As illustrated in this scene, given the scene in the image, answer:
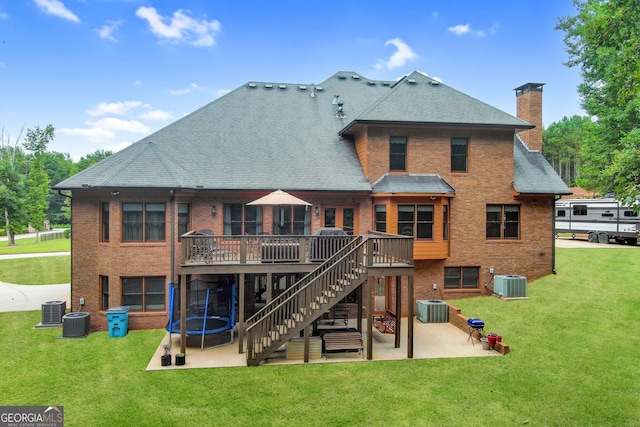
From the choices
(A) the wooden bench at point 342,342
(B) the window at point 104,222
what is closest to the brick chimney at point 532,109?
(A) the wooden bench at point 342,342

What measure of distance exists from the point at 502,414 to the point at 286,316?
23.4ft

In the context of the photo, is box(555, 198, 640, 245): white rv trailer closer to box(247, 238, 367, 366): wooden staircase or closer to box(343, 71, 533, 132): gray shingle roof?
box(343, 71, 533, 132): gray shingle roof

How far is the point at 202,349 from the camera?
44.5 ft

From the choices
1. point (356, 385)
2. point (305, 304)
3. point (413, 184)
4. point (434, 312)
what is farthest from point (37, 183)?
point (356, 385)

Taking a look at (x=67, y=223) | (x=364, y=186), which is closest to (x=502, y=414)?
(x=364, y=186)

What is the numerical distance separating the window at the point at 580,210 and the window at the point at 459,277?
73.3 ft

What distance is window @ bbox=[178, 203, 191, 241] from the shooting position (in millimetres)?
16578

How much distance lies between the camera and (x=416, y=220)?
59.5 ft

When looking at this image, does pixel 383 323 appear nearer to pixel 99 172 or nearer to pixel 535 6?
pixel 99 172

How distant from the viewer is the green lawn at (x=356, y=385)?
29.8 feet

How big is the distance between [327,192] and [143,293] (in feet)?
28.5

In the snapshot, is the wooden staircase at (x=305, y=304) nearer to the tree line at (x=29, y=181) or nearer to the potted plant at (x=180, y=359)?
the potted plant at (x=180, y=359)

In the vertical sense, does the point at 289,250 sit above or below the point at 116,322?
above

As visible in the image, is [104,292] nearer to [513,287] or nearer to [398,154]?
[398,154]
